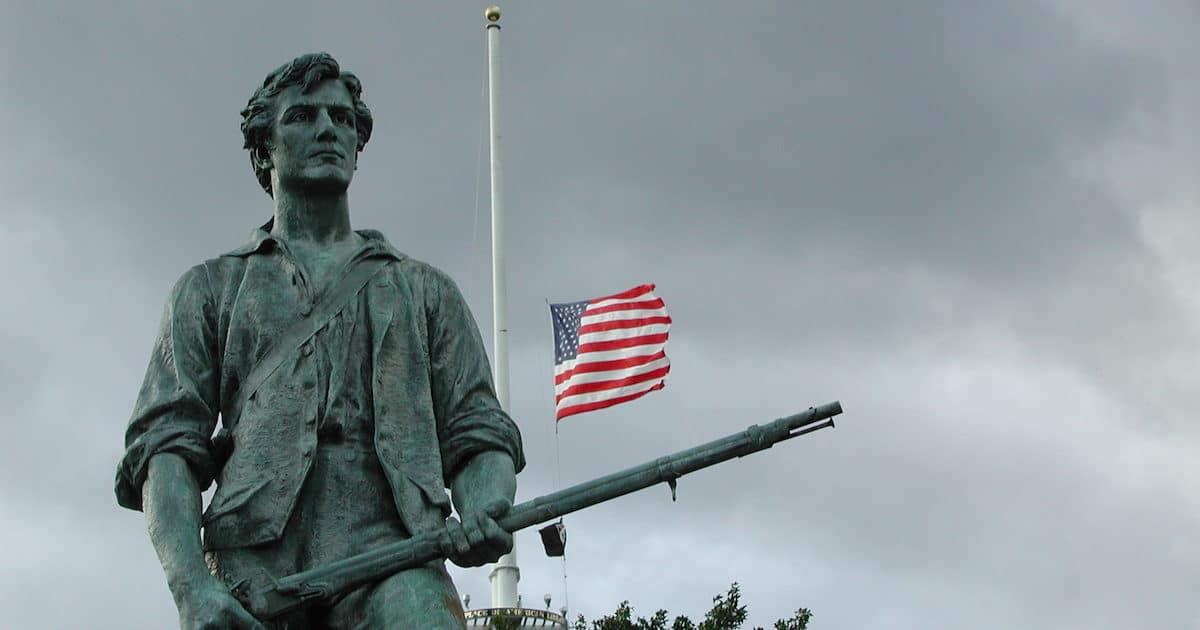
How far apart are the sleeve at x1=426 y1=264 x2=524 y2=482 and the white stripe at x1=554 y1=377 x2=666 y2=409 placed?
2635 cm

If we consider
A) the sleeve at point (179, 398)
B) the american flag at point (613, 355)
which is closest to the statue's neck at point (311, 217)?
the sleeve at point (179, 398)

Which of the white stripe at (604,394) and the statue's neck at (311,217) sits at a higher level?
the white stripe at (604,394)

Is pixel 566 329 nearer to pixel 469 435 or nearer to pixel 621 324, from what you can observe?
pixel 621 324

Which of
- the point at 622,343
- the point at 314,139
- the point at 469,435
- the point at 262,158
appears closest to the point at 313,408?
the point at 469,435

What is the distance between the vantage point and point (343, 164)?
915cm

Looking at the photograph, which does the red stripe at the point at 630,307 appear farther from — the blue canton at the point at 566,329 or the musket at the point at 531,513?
the musket at the point at 531,513

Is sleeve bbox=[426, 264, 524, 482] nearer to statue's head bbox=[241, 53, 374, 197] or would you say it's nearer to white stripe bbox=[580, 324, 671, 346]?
statue's head bbox=[241, 53, 374, 197]

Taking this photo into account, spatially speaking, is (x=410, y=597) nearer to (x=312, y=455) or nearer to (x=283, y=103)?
(x=312, y=455)

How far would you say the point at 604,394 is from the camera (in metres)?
36.0

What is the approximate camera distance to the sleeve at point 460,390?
8812 mm

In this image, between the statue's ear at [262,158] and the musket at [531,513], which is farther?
the statue's ear at [262,158]

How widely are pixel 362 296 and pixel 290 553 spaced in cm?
122

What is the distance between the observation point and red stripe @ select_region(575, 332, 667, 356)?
3588cm

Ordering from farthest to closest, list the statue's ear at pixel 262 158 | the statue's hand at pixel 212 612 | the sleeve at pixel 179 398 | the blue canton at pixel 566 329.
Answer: the blue canton at pixel 566 329 < the statue's ear at pixel 262 158 < the sleeve at pixel 179 398 < the statue's hand at pixel 212 612
